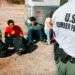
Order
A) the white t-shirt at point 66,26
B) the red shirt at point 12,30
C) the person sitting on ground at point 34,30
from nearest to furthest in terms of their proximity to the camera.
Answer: the white t-shirt at point 66,26 → the red shirt at point 12,30 → the person sitting on ground at point 34,30

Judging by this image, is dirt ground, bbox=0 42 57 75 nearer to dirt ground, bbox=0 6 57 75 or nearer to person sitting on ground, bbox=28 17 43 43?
dirt ground, bbox=0 6 57 75

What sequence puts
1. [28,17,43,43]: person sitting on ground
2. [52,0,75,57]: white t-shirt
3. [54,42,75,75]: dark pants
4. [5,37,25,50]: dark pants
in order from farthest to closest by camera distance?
[28,17,43,43]: person sitting on ground, [5,37,25,50]: dark pants, [54,42,75,75]: dark pants, [52,0,75,57]: white t-shirt

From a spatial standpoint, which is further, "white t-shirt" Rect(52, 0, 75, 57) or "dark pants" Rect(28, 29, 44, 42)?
"dark pants" Rect(28, 29, 44, 42)

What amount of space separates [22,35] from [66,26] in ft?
19.8

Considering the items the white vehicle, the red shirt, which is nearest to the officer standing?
the red shirt

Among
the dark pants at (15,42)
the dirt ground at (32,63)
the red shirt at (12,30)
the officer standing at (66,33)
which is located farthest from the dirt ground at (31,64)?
the officer standing at (66,33)

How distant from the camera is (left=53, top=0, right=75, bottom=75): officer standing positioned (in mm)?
3336

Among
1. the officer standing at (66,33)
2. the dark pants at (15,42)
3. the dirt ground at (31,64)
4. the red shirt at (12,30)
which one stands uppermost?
the officer standing at (66,33)

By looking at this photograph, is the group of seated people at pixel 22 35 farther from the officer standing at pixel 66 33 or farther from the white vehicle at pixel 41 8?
the officer standing at pixel 66 33

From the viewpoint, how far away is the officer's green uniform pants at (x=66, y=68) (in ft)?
11.6

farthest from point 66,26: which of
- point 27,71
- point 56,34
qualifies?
point 27,71

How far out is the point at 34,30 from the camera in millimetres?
10039

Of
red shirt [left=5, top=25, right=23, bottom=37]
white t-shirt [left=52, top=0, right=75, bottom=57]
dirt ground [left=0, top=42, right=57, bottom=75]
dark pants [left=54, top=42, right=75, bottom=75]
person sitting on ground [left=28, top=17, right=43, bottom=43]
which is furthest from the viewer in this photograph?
person sitting on ground [left=28, top=17, right=43, bottom=43]

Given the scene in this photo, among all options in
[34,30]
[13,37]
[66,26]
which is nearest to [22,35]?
[13,37]
